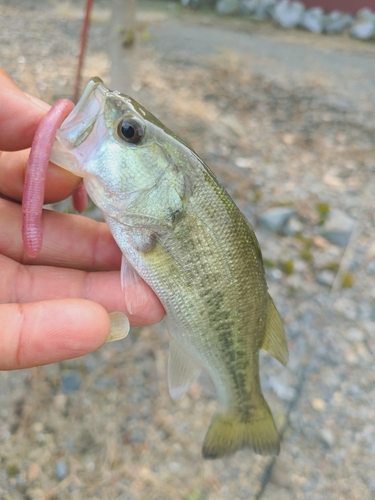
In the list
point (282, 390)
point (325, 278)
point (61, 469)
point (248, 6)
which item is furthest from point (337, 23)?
point (61, 469)

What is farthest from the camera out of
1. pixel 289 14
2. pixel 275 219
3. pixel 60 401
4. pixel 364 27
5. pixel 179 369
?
pixel 289 14

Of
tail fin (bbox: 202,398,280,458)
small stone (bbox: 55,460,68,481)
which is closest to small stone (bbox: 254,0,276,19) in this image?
tail fin (bbox: 202,398,280,458)

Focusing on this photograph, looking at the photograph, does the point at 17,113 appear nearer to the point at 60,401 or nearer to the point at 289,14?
the point at 60,401

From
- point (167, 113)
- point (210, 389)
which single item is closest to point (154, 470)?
point (210, 389)

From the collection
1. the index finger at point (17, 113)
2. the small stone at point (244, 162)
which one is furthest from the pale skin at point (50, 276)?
the small stone at point (244, 162)

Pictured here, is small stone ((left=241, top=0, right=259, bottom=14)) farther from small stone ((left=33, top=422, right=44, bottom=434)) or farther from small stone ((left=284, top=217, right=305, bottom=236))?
A: small stone ((left=33, top=422, right=44, bottom=434))

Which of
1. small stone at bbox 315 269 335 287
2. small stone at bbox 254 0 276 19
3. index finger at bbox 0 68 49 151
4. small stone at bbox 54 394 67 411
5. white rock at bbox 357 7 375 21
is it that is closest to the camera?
index finger at bbox 0 68 49 151
